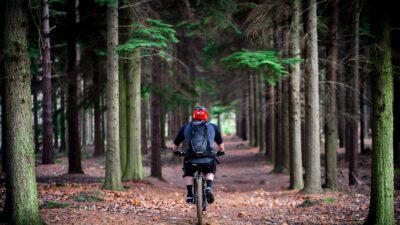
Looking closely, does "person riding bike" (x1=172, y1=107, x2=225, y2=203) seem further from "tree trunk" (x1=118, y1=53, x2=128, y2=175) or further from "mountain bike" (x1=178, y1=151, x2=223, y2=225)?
"tree trunk" (x1=118, y1=53, x2=128, y2=175)

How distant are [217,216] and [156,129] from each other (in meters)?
9.99

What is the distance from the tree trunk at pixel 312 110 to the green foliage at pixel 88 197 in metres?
6.61

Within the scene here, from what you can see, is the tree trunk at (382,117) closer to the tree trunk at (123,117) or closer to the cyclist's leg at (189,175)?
the cyclist's leg at (189,175)

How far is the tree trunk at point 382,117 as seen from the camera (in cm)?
745

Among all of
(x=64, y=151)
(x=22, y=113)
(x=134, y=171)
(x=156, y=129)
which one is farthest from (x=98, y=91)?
(x=64, y=151)

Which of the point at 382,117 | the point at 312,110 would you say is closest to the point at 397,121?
the point at 312,110

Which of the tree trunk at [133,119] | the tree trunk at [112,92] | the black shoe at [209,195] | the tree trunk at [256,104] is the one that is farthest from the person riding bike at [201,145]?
the tree trunk at [256,104]

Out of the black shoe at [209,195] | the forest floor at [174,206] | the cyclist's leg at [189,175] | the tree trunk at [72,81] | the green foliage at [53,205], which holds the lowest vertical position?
the forest floor at [174,206]

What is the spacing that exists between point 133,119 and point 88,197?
5.42m

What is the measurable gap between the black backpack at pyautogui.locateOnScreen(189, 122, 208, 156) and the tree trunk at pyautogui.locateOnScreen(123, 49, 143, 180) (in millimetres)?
8074

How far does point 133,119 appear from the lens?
54.0ft

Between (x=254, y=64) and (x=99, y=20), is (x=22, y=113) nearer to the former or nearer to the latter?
(x=254, y=64)

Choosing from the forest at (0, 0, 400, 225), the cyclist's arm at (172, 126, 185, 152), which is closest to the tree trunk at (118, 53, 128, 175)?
the forest at (0, 0, 400, 225)

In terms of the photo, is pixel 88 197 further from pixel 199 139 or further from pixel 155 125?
pixel 155 125
